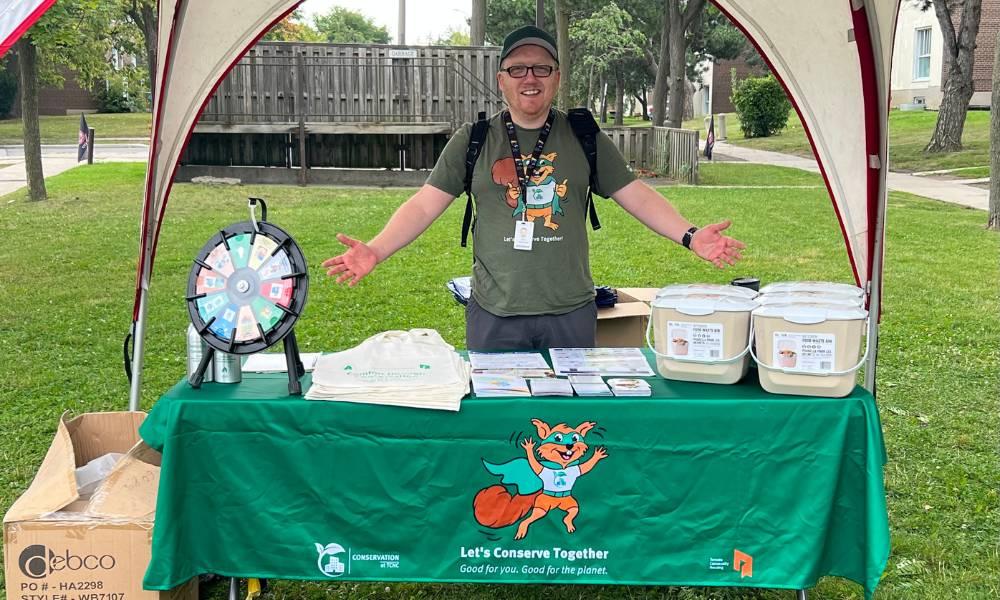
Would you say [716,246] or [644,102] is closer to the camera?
[716,246]

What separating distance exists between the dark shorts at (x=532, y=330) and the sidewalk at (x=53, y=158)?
44.1 ft

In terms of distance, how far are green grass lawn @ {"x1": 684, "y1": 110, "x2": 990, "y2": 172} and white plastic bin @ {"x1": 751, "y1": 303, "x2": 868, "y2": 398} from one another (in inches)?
547

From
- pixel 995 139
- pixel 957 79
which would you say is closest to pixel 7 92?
pixel 957 79

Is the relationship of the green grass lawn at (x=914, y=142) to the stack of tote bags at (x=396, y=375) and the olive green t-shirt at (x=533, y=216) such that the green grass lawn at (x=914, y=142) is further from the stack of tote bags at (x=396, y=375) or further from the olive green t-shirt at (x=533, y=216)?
the stack of tote bags at (x=396, y=375)

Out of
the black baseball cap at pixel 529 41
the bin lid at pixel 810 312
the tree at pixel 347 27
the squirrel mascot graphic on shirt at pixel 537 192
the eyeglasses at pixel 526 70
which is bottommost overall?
the bin lid at pixel 810 312

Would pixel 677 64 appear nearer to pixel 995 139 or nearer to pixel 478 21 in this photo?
pixel 478 21

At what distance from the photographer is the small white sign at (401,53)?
1568 centimetres

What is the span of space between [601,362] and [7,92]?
37026 millimetres

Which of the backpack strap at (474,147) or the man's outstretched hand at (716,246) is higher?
the backpack strap at (474,147)

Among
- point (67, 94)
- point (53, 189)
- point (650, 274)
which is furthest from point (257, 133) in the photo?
point (67, 94)

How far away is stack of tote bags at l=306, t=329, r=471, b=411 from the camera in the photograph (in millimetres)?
2744

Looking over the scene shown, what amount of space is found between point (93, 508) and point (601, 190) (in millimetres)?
2038

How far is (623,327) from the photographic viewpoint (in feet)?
15.5

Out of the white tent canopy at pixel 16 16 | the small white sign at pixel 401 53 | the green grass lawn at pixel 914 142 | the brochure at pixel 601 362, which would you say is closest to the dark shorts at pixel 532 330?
the brochure at pixel 601 362
